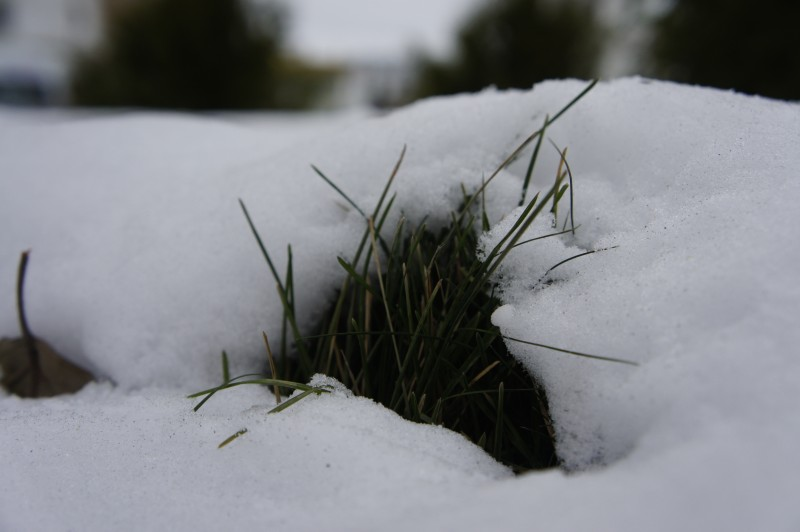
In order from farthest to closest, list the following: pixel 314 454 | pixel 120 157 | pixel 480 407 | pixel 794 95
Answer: pixel 794 95 < pixel 120 157 < pixel 480 407 < pixel 314 454

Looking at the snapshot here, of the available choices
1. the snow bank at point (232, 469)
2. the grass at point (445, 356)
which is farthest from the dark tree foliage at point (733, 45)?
the snow bank at point (232, 469)

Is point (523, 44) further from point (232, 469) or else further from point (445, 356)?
point (232, 469)

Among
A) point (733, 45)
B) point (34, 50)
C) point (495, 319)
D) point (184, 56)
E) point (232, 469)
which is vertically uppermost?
point (733, 45)

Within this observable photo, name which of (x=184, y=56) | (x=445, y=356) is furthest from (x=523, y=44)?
(x=445, y=356)

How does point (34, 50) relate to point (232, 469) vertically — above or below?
above

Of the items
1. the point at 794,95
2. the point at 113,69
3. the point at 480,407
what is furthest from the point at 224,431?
the point at 113,69

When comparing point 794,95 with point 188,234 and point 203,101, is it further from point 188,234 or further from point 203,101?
point 203,101

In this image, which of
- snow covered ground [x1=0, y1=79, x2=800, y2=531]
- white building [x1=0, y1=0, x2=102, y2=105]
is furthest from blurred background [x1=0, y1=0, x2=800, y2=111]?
white building [x1=0, y1=0, x2=102, y2=105]
